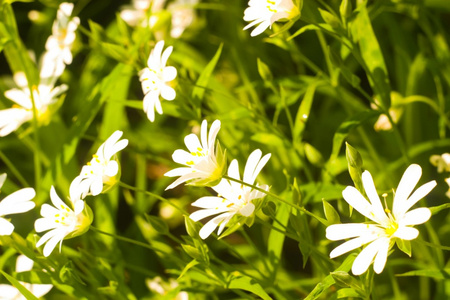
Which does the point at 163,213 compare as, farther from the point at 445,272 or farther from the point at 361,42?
the point at 445,272

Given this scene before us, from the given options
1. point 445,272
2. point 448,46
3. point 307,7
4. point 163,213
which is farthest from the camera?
point 163,213

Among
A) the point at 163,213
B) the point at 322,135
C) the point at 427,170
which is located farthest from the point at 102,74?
the point at 427,170

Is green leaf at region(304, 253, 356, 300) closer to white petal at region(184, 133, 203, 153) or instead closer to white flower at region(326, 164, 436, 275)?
white flower at region(326, 164, 436, 275)

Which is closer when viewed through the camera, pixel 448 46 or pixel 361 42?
pixel 361 42

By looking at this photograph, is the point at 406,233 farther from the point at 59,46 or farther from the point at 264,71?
the point at 59,46

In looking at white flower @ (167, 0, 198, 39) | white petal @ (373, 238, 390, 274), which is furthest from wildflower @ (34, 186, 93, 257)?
white flower @ (167, 0, 198, 39)

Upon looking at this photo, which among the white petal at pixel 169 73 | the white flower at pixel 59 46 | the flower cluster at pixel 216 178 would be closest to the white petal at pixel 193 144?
the flower cluster at pixel 216 178
